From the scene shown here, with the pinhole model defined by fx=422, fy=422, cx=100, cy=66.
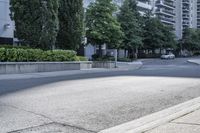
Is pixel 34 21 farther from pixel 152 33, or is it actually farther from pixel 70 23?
pixel 152 33

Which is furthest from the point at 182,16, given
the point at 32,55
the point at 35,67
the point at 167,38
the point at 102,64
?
the point at 35,67

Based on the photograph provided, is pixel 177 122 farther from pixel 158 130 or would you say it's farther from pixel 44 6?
pixel 44 6

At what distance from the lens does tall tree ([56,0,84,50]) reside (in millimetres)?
35000

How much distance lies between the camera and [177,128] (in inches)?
337

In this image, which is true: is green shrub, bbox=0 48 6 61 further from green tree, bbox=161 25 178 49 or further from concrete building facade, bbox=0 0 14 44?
green tree, bbox=161 25 178 49

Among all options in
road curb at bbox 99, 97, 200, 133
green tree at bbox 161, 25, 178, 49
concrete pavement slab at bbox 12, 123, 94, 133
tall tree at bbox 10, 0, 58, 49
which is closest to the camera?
concrete pavement slab at bbox 12, 123, 94, 133

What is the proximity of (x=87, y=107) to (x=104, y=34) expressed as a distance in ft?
111

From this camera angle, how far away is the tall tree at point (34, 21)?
2952cm

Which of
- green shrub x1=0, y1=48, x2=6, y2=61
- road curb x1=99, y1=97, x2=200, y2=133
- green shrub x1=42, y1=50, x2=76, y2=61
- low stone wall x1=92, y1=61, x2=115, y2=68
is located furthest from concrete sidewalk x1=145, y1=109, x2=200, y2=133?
low stone wall x1=92, y1=61, x2=115, y2=68

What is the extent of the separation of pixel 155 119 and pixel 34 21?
70.2 feet

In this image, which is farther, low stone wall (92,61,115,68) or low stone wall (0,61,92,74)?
low stone wall (92,61,115,68)

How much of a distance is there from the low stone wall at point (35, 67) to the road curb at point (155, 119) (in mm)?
15315

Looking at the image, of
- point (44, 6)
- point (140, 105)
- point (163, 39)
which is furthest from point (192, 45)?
point (140, 105)

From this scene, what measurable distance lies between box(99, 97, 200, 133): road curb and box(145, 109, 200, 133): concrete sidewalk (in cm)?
17
